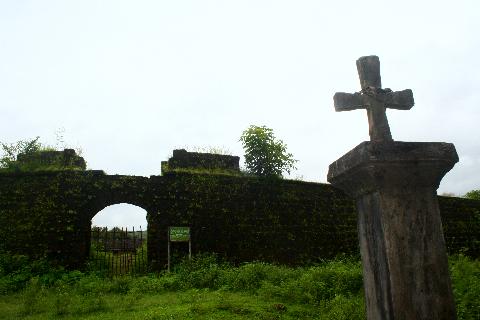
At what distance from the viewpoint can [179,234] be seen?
1077 centimetres

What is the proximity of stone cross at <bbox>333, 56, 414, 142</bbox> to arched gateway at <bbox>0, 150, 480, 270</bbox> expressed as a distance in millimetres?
8450

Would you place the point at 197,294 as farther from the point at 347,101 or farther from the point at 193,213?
the point at 347,101

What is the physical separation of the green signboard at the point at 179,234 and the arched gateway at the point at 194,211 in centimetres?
17

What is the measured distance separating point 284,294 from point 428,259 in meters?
5.24

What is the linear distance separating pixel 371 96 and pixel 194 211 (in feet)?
28.4

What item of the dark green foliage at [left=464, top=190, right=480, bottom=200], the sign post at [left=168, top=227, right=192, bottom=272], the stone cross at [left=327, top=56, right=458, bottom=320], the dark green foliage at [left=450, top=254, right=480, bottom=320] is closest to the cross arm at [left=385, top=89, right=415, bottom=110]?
the stone cross at [left=327, top=56, right=458, bottom=320]

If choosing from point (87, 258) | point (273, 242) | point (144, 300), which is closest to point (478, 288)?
point (144, 300)

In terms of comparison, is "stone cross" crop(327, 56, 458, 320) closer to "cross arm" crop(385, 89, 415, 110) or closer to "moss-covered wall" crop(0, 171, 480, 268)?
"cross arm" crop(385, 89, 415, 110)

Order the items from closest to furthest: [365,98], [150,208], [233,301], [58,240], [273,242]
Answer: [365,98]
[233,301]
[58,240]
[150,208]
[273,242]

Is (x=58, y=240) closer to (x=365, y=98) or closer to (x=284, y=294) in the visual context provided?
(x=284, y=294)

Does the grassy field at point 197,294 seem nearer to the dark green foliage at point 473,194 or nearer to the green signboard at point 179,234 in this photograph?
the green signboard at point 179,234

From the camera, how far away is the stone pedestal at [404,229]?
2508 millimetres

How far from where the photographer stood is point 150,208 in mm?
10836

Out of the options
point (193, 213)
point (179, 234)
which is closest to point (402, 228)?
point (179, 234)
